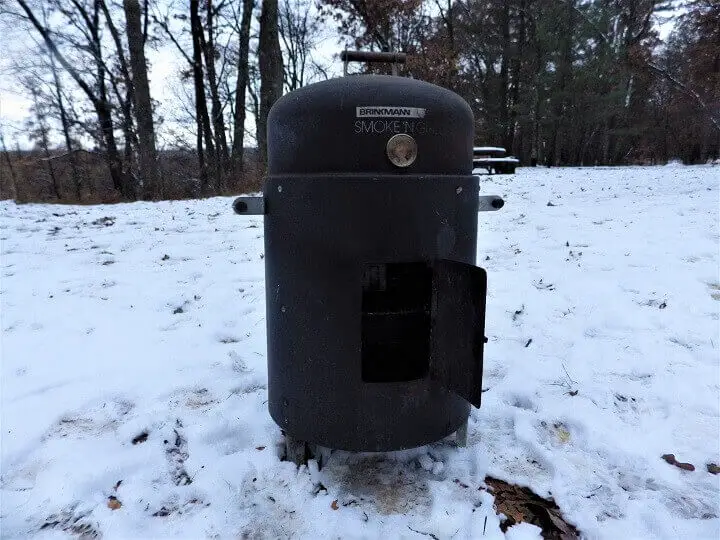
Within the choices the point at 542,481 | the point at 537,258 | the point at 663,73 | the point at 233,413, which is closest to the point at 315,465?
the point at 233,413

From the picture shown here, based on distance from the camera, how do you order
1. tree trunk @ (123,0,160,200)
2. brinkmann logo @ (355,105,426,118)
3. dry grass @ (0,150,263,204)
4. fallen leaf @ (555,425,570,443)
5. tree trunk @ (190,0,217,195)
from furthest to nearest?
Result: tree trunk @ (190,0,217,195) → dry grass @ (0,150,263,204) → tree trunk @ (123,0,160,200) → fallen leaf @ (555,425,570,443) → brinkmann logo @ (355,105,426,118)

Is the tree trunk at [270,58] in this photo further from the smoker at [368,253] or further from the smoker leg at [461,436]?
the smoker leg at [461,436]

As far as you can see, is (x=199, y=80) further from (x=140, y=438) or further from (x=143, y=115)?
(x=140, y=438)

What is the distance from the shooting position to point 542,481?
1615mm

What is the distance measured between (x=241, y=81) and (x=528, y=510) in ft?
54.1

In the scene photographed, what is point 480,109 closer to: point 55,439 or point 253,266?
point 253,266

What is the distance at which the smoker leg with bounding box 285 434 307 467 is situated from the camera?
1.67m

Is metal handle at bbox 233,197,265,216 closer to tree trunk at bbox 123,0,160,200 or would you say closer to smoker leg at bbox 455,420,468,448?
smoker leg at bbox 455,420,468,448

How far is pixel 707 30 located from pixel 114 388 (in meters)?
11.3

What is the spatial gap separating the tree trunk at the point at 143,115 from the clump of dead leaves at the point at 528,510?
31.6 feet

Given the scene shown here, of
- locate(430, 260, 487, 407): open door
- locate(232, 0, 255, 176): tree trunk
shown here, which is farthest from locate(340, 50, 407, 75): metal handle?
locate(232, 0, 255, 176): tree trunk

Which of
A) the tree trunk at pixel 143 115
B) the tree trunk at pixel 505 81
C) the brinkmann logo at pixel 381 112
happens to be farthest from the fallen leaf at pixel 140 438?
the tree trunk at pixel 505 81

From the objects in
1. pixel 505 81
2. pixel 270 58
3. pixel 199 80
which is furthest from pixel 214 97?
pixel 505 81

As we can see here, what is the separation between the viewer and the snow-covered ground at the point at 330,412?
1.47m
